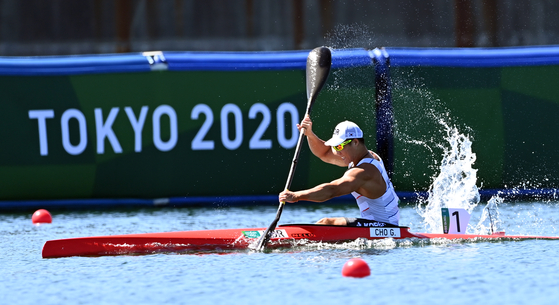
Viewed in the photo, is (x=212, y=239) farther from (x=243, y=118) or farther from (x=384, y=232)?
(x=243, y=118)

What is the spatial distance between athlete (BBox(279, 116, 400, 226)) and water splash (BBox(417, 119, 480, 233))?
2258 mm

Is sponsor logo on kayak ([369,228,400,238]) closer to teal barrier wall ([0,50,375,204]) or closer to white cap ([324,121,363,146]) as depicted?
white cap ([324,121,363,146])

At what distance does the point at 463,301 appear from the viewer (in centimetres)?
584

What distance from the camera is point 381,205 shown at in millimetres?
8273

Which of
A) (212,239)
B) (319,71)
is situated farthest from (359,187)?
(319,71)

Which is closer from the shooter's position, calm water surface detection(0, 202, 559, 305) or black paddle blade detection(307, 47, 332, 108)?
calm water surface detection(0, 202, 559, 305)

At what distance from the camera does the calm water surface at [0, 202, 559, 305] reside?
609cm

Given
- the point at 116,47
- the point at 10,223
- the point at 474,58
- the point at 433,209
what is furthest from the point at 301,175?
the point at 116,47

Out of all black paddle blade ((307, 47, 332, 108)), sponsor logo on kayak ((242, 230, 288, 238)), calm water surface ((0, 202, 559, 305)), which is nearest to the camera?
calm water surface ((0, 202, 559, 305))

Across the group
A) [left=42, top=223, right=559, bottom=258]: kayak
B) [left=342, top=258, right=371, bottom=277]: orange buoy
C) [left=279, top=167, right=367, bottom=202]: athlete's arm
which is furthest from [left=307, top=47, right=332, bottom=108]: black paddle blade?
[left=342, top=258, right=371, bottom=277]: orange buoy

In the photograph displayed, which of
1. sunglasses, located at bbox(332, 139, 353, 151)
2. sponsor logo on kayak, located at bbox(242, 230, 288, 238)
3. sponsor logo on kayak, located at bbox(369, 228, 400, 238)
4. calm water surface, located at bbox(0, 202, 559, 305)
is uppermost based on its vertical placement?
sunglasses, located at bbox(332, 139, 353, 151)

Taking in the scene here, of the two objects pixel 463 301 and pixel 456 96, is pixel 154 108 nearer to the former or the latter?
pixel 456 96

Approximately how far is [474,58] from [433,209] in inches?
85.4

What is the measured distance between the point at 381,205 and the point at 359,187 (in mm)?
297
